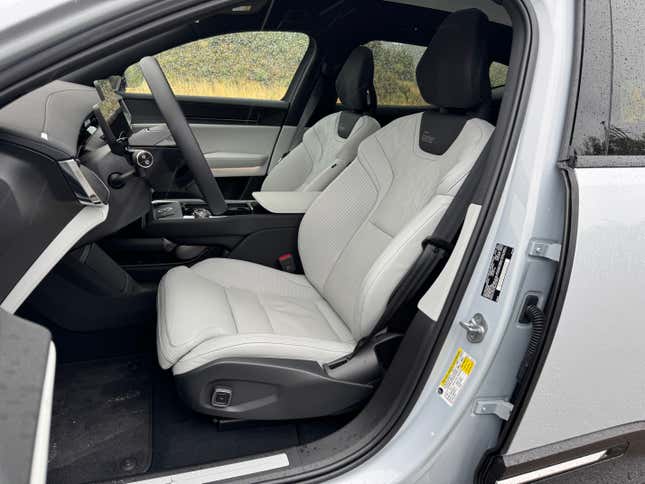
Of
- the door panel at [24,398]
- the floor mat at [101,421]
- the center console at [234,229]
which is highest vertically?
the door panel at [24,398]

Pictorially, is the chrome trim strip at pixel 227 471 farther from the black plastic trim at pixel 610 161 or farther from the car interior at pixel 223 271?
the black plastic trim at pixel 610 161

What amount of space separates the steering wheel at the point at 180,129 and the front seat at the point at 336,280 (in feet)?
1.04

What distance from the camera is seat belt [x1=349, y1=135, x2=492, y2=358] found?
4.08 ft

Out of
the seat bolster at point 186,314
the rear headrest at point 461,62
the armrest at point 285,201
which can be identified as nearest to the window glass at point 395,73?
the armrest at point 285,201

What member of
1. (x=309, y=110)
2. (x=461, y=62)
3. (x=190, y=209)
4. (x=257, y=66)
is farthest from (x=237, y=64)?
(x=461, y=62)

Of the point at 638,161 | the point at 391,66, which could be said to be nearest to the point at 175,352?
the point at 638,161

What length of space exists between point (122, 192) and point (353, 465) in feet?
2.80

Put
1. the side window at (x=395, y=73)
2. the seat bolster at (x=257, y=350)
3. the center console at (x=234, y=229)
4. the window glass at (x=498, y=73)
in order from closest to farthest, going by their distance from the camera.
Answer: the seat bolster at (x=257, y=350) → the center console at (x=234, y=229) → the window glass at (x=498, y=73) → the side window at (x=395, y=73)

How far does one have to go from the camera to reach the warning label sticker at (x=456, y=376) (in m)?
1.05

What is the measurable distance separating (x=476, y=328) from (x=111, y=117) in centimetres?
98

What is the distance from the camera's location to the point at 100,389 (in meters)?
1.60

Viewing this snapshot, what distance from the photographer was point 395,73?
2.89 m

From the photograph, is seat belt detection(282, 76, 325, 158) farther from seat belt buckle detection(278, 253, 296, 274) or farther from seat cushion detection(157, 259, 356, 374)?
seat cushion detection(157, 259, 356, 374)

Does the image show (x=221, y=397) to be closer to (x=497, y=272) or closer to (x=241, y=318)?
(x=241, y=318)
